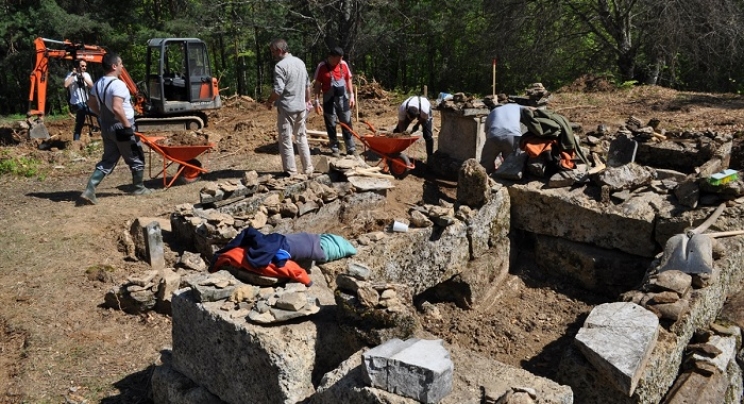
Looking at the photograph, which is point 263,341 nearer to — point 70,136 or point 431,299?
point 431,299

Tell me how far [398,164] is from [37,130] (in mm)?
7689

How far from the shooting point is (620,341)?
144 inches

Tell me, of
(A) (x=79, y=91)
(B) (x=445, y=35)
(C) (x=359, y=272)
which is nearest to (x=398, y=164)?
(C) (x=359, y=272)

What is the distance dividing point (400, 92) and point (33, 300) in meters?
12.9

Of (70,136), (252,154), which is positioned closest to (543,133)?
(252,154)

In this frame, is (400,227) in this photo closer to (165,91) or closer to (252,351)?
(252,351)

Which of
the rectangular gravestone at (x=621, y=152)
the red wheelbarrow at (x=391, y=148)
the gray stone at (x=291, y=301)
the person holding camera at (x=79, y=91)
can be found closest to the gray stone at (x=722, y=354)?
the gray stone at (x=291, y=301)

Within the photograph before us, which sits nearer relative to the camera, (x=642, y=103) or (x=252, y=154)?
(x=252, y=154)

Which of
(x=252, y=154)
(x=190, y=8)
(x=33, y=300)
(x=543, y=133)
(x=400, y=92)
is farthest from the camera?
(x=190, y=8)

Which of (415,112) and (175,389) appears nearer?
(175,389)

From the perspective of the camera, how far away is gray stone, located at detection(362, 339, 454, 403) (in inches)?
109

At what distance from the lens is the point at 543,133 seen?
6.16m

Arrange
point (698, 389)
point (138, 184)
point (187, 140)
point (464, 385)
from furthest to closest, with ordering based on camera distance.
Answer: point (187, 140) < point (138, 184) < point (698, 389) < point (464, 385)

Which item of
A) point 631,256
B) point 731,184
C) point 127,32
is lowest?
point 631,256
